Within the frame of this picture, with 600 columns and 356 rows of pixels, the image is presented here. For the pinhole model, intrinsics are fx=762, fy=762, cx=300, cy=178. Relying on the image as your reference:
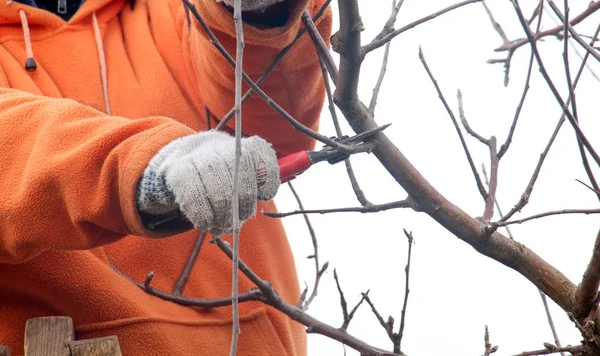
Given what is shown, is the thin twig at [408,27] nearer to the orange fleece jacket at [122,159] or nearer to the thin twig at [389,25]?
the thin twig at [389,25]

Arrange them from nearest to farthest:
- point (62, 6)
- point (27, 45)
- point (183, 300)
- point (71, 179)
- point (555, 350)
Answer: point (555, 350), point (71, 179), point (183, 300), point (27, 45), point (62, 6)

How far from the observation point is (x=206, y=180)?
3.20 feet

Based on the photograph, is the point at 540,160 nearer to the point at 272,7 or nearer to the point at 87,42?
the point at 272,7

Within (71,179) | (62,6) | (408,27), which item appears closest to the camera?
(408,27)

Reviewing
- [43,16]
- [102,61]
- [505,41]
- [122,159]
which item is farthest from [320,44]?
[43,16]

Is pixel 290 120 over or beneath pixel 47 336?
over

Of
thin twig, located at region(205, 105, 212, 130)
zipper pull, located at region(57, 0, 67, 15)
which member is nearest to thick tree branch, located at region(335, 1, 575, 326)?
thin twig, located at region(205, 105, 212, 130)

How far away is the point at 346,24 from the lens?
0.91 meters

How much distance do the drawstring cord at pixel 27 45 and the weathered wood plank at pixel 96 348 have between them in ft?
2.23

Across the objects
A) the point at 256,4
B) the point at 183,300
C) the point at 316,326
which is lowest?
the point at 316,326

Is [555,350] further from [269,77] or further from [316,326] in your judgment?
[269,77]

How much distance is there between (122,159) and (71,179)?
0.08m

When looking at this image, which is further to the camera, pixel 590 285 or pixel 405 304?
pixel 405 304

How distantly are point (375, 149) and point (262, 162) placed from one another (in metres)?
0.15
